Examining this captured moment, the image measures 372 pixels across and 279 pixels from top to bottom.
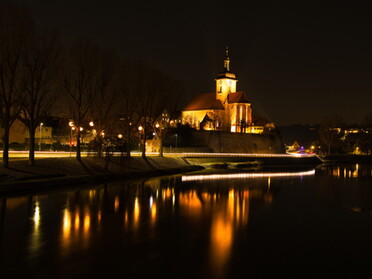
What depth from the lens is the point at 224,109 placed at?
335ft

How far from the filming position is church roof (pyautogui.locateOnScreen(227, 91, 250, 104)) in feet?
328

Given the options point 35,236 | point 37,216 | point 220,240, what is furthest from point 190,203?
point 35,236

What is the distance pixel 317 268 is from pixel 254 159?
53735mm

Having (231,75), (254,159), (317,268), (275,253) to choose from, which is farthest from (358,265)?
(231,75)

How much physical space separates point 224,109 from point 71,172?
2957 inches

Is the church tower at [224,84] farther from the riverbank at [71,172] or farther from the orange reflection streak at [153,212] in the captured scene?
the orange reflection streak at [153,212]

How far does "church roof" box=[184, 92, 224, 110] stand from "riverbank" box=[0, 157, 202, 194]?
5961 cm

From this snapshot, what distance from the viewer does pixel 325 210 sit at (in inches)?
840

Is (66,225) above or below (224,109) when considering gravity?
below

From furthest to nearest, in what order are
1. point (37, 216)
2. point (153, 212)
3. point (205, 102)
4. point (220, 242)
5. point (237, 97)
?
1. point (205, 102)
2. point (237, 97)
3. point (153, 212)
4. point (37, 216)
5. point (220, 242)

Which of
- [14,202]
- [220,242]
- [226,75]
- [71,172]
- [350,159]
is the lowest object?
[220,242]

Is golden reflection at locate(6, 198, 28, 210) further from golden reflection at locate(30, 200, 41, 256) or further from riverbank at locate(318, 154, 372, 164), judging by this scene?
riverbank at locate(318, 154, 372, 164)

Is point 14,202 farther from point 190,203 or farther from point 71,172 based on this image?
point 71,172

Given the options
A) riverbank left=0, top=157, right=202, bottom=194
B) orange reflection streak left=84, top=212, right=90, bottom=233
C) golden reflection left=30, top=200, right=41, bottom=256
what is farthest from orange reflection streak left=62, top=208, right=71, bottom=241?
riverbank left=0, top=157, right=202, bottom=194
